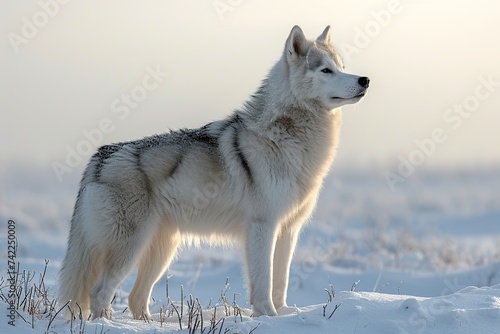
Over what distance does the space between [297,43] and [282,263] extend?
1.91m

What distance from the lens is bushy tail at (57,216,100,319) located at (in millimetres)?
6023

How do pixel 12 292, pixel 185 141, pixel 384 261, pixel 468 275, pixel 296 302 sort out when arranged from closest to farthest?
pixel 12 292 < pixel 185 141 < pixel 296 302 < pixel 468 275 < pixel 384 261

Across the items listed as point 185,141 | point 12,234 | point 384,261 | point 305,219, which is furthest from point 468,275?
point 12,234

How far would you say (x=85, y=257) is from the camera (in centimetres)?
605

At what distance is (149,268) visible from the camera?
655cm

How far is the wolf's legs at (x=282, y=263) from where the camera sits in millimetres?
6254

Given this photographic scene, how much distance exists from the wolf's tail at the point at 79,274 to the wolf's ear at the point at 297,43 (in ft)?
7.53

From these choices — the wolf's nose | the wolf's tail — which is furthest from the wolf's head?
the wolf's tail

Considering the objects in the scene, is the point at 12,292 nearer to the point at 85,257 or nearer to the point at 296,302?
the point at 85,257

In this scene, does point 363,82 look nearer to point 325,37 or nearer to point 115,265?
point 325,37

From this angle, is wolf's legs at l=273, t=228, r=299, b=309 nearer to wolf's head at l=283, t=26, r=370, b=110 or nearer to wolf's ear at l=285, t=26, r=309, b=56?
wolf's head at l=283, t=26, r=370, b=110

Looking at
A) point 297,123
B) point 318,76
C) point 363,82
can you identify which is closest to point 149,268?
point 297,123

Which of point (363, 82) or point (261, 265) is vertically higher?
point (363, 82)

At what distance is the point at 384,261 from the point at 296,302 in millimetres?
3436
